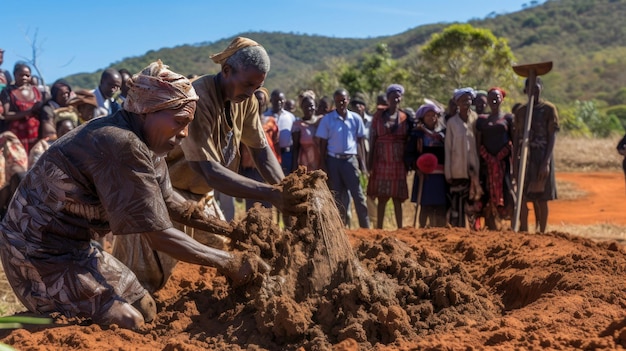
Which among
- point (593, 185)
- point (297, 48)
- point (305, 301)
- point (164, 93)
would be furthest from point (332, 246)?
point (297, 48)

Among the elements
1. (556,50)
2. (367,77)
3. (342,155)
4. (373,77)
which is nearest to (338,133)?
(342,155)

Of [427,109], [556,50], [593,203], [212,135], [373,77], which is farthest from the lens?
[556,50]

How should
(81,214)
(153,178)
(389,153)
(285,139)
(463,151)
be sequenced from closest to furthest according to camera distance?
1. (153,178)
2. (81,214)
3. (463,151)
4. (389,153)
5. (285,139)

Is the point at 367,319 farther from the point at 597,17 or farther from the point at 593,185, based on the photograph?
the point at 597,17

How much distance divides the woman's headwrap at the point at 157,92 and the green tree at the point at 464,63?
617 inches

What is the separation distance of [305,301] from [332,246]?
1.20 feet

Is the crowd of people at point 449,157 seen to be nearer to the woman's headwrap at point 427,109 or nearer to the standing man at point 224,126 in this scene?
the woman's headwrap at point 427,109

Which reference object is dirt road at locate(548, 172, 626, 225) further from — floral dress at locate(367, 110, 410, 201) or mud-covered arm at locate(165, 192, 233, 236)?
mud-covered arm at locate(165, 192, 233, 236)

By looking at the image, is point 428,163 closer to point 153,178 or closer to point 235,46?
point 235,46

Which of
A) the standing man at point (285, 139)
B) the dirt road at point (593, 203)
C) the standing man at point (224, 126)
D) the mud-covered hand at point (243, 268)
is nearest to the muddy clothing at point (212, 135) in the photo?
the standing man at point (224, 126)

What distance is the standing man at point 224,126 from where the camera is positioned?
12.6 ft

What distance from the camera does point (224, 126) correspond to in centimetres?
423

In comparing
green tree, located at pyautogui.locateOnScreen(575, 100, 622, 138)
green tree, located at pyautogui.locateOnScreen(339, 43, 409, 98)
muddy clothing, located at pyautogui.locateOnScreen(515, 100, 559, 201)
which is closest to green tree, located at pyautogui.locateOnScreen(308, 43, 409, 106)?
green tree, located at pyautogui.locateOnScreen(339, 43, 409, 98)

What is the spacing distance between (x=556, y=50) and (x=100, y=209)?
4666cm
